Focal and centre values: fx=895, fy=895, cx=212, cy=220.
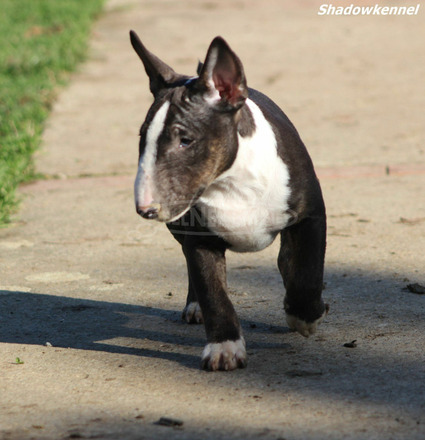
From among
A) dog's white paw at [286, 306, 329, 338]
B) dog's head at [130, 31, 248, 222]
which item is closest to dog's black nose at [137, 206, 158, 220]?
dog's head at [130, 31, 248, 222]

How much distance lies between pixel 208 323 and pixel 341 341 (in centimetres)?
62

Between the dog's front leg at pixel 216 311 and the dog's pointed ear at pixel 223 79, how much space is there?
632mm

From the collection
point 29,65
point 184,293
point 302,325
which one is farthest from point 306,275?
point 29,65

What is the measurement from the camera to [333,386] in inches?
134

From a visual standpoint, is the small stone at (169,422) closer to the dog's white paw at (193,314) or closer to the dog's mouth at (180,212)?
the dog's mouth at (180,212)

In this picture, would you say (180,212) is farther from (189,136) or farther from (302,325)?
(302,325)

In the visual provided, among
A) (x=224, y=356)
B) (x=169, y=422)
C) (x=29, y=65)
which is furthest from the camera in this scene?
(x=29, y=65)

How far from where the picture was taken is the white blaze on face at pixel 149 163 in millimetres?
3465

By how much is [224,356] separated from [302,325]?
0.49m

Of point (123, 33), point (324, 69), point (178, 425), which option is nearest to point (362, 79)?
point (324, 69)

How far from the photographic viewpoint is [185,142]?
11.7ft

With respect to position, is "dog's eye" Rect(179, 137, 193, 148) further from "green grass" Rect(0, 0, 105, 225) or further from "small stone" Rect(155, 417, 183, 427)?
"green grass" Rect(0, 0, 105, 225)

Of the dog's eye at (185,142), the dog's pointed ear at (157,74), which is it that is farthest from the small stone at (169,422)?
the dog's pointed ear at (157,74)

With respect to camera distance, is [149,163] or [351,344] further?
[351,344]
